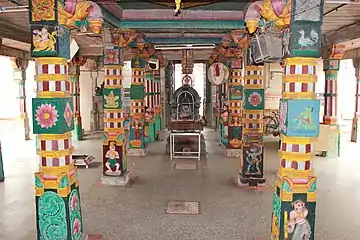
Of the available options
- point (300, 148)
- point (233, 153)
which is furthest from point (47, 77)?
point (233, 153)

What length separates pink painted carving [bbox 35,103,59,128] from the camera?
3789 mm

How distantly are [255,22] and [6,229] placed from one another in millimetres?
4245

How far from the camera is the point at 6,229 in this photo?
4.91 m

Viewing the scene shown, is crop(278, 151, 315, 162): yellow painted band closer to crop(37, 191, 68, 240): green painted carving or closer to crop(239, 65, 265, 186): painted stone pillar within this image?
crop(37, 191, 68, 240): green painted carving

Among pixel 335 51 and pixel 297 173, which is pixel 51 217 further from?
pixel 335 51

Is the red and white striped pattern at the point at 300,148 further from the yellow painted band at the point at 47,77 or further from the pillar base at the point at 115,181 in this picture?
the pillar base at the point at 115,181

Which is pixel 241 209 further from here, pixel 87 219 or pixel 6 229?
pixel 6 229

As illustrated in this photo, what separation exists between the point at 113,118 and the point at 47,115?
124 inches

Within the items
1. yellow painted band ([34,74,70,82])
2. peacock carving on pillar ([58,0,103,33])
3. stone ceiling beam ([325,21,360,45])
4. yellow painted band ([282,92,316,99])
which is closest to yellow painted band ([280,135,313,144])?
yellow painted band ([282,92,316,99])

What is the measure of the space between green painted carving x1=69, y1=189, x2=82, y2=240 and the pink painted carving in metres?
0.84

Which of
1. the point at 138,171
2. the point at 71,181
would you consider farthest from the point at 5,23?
the point at 71,181

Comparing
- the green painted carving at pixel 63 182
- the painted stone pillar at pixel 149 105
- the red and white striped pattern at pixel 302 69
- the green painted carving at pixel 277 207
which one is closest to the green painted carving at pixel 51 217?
the green painted carving at pixel 63 182

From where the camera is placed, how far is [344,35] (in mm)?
8484

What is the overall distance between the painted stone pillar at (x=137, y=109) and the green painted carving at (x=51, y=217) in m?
5.98
